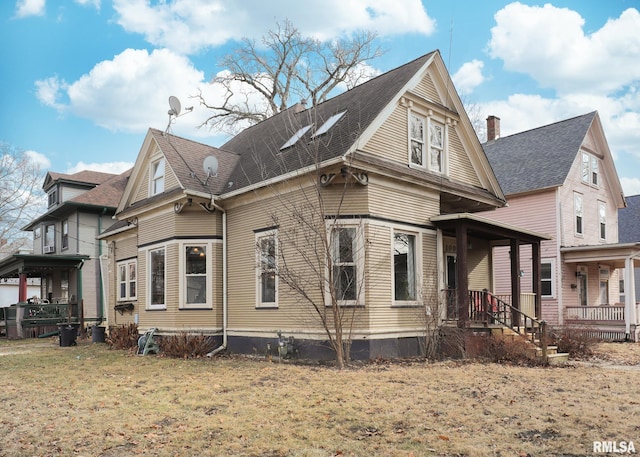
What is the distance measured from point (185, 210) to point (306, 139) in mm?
3917

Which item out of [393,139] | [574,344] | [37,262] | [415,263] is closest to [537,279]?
[574,344]

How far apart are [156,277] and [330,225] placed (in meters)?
6.45

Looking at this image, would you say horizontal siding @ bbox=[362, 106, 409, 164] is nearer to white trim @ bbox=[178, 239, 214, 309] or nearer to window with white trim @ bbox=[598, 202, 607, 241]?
white trim @ bbox=[178, 239, 214, 309]

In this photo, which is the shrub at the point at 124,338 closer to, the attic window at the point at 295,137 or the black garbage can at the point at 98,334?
the black garbage can at the point at 98,334

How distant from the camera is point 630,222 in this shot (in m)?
32.2

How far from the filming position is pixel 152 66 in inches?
911

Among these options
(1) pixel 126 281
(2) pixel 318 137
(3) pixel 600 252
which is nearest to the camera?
(2) pixel 318 137

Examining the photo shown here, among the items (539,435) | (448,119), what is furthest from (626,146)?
(539,435)

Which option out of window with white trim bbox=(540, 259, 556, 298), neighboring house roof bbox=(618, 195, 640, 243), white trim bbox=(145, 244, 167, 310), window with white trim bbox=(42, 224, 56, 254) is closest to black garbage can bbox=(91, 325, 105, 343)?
white trim bbox=(145, 244, 167, 310)

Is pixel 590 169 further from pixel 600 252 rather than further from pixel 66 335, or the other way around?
pixel 66 335

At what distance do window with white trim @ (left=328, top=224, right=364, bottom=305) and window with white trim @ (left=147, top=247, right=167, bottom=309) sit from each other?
19.3 ft

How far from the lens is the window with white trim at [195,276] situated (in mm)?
14930

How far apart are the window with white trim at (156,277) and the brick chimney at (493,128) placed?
1970cm

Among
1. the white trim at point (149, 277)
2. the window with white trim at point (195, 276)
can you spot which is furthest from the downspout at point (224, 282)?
the white trim at point (149, 277)
